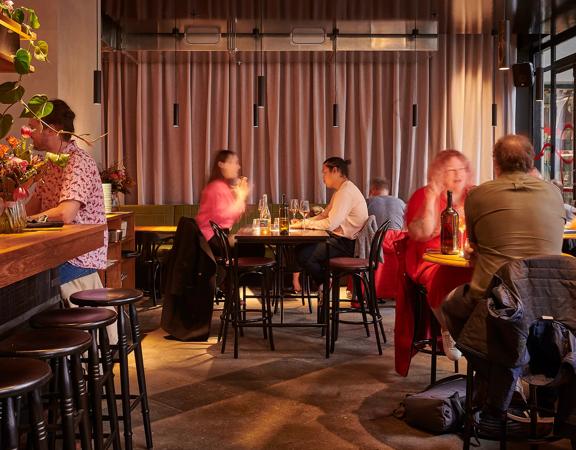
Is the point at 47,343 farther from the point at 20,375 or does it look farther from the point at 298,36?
the point at 298,36

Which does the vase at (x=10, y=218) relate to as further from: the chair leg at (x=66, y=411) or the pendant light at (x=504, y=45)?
the pendant light at (x=504, y=45)

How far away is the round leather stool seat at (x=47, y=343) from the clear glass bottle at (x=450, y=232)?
2.13 m

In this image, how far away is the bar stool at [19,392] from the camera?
5.92 feet

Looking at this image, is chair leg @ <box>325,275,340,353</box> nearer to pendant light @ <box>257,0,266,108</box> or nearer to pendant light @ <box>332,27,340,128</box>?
pendant light @ <box>257,0,266,108</box>

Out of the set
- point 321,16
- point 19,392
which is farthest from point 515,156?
point 321,16

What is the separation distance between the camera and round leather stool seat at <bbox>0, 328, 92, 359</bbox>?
7.35ft

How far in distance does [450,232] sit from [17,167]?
2254 mm

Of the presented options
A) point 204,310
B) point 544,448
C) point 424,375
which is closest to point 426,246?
point 424,375

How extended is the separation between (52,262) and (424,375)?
2890mm

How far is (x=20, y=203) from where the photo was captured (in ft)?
Result: 9.65

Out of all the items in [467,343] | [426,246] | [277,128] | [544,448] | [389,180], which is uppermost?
[277,128]

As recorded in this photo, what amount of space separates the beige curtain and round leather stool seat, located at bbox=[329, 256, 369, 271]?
146 inches

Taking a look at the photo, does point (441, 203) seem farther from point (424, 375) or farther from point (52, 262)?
point (52, 262)

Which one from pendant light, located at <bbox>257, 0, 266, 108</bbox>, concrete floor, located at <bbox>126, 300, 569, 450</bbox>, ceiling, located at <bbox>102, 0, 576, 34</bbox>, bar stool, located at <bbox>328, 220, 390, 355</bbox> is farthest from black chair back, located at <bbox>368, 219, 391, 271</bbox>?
ceiling, located at <bbox>102, 0, 576, 34</bbox>
